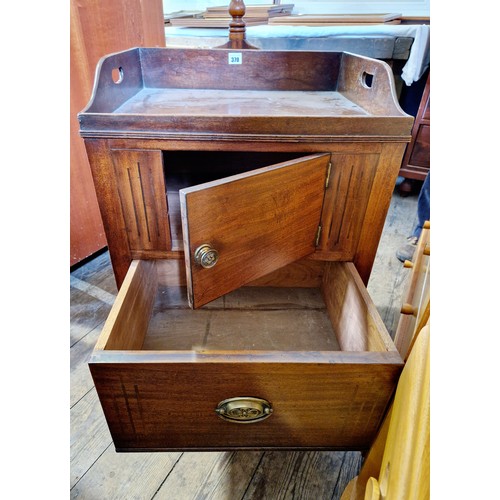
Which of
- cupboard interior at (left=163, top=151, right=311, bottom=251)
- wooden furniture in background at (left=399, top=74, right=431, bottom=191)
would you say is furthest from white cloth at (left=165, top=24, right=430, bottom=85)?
cupboard interior at (left=163, top=151, right=311, bottom=251)

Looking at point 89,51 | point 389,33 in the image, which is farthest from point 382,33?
point 89,51

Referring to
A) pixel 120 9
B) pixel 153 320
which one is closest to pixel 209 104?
pixel 153 320

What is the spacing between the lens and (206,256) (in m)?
0.52

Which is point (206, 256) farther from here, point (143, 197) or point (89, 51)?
point (89, 51)

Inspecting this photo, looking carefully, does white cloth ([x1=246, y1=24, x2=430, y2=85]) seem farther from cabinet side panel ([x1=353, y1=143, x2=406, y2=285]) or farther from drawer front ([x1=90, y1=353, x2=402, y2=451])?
drawer front ([x1=90, y1=353, x2=402, y2=451])

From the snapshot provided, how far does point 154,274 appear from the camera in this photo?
2.82ft

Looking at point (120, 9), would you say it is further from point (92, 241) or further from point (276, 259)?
point (276, 259)

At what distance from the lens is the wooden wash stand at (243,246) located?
51cm

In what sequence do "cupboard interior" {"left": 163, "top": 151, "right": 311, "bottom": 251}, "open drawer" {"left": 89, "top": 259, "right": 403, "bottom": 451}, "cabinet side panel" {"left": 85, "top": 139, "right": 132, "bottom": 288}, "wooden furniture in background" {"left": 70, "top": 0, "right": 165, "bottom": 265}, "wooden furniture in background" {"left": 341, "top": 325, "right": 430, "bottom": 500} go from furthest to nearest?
"wooden furniture in background" {"left": 70, "top": 0, "right": 165, "bottom": 265}
"cupboard interior" {"left": 163, "top": 151, "right": 311, "bottom": 251}
"cabinet side panel" {"left": 85, "top": 139, "right": 132, "bottom": 288}
"open drawer" {"left": 89, "top": 259, "right": 403, "bottom": 451}
"wooden furniture in background" {"left": 341, "top": 325, "right": 430, "bottom": 500}

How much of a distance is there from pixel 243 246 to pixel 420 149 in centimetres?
167

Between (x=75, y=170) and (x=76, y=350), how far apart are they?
0.59 m

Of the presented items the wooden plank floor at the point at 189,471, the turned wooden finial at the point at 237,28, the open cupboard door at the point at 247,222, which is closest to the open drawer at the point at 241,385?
the open cupboard door at the point at 247,222

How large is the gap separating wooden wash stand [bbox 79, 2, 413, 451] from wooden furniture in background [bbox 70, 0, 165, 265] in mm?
462

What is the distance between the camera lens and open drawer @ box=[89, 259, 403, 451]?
1.62ft
